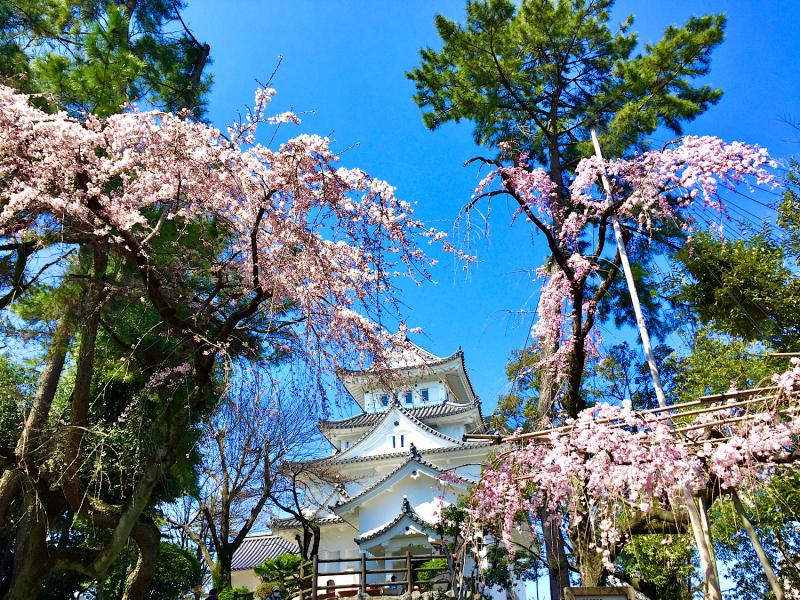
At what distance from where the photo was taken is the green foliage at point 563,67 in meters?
8.34

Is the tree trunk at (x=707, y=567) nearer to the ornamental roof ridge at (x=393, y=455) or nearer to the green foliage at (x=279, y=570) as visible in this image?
the green foliage at (x=279, y=570)

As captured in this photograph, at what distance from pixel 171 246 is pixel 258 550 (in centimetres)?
2336

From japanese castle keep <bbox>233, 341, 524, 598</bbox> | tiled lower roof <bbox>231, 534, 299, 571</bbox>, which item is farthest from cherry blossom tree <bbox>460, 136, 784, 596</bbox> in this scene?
tiled lower roof <bbox>231, 534, 299, 571</bbox>

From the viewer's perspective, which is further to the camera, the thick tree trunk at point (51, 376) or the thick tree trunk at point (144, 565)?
the thick tree trunk at point (144, 565)

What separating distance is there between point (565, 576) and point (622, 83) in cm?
725

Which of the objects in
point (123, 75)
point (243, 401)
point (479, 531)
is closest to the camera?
point (243, 401)

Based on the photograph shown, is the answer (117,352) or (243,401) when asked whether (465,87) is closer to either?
(243,401)

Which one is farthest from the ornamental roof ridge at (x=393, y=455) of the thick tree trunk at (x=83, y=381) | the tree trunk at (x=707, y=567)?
the tree trunk at (x=707, y=567)

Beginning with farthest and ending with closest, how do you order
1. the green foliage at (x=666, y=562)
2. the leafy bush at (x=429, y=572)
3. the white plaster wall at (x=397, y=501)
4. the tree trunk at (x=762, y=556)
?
the white plaster wall at (x=397, y=501) → the leafy bush at (x=429, y=572) → the green foliage at (x=666, y=562) → the tree trunk at (x=762, y=556)

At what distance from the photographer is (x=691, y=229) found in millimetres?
5449

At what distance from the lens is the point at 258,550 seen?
25844mm

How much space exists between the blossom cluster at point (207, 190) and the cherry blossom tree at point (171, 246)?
0.06 ft

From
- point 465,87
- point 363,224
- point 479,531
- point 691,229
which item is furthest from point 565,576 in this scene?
point 465,87

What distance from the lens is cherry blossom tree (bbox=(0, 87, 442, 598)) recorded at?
497cm
